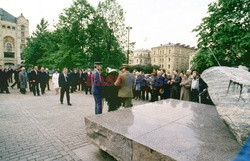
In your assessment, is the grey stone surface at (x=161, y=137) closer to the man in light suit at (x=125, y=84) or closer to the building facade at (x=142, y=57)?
the man in light suit at (x=125, y=84)

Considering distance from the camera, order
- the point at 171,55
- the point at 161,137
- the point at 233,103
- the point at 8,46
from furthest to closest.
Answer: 1. the point at 171,55
2. the point at 8,46
3. the point at 161,137
4. the point at 233,103

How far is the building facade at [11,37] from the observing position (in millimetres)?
57312

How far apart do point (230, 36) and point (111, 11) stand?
2258cm

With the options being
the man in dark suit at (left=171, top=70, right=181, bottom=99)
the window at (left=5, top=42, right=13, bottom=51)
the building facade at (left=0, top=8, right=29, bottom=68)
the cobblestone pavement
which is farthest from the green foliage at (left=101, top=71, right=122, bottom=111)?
the window at (left=5, top=42, right=13, bottom=51)

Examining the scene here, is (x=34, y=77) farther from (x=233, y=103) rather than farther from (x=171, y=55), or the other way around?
(x=171, y=55)

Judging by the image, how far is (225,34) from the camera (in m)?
14.4

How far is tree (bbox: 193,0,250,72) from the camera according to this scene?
1380cm

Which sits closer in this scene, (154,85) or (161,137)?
(161,137)

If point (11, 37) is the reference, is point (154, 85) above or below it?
below

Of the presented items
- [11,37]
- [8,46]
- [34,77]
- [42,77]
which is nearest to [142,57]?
[11,37]

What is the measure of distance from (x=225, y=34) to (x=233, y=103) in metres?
14.4

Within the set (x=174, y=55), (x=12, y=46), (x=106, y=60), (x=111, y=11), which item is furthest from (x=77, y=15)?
(x=174, y=55)

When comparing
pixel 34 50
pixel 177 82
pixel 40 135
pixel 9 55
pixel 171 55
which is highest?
pixel 171 55

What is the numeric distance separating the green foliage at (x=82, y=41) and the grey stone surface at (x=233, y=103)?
1014 inches
